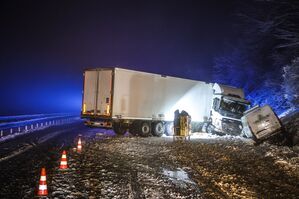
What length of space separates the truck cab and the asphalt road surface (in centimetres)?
839

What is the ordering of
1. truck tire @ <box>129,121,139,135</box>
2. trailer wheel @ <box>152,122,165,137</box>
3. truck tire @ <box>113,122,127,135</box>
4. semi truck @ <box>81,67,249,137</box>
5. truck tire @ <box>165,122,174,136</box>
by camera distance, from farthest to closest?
1. truck tire @ <box>165,122,174,136</box>
2. trailer wheel @ <box>152,122,165,137</box>
3. truck tire @ <box>129,121,139,135</box>
4. truck tire @ <box>113,122,127,135</box>
5. semi truck @ <box>81,67,249,137</box>

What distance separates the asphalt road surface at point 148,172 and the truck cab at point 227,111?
839cm

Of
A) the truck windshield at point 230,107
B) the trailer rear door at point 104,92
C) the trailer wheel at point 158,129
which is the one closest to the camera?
the trailer rear door at point 104,92

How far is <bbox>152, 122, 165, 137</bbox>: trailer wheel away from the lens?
22.2 meters

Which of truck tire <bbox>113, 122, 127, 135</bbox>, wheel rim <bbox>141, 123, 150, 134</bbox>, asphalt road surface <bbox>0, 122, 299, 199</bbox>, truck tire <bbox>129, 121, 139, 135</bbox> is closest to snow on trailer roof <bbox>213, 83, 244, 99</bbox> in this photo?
wheel rim <bbox>141, 123, 150, 134</bbox>

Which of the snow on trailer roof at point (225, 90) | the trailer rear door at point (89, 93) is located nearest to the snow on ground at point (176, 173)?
the trailer rear door at point (89, 93)

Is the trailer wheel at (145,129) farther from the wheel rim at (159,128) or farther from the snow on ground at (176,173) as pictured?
the snow on ground at (176,173)

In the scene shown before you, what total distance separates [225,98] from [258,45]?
387 inches

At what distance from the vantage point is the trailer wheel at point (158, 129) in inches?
874

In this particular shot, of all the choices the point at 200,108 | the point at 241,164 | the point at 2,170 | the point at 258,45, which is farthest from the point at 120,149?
the point at 258,45

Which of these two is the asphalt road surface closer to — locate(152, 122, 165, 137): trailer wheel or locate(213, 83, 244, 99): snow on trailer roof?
locate(152, 122, 165, 137): trailer wheel

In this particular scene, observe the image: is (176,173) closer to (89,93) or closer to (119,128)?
(119,128)

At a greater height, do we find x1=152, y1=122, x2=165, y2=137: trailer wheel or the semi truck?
the semi truck

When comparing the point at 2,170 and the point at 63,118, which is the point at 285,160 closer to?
the point at 2,170
